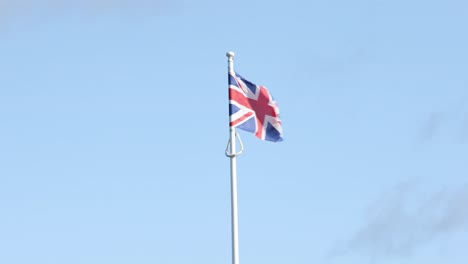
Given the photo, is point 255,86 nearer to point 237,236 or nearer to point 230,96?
point 230,96

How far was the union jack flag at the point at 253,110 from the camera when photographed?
2527 inches

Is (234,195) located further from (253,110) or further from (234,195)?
(253,110)

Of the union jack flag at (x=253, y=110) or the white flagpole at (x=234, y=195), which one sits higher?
the union jack flag at (x=253, y=110)

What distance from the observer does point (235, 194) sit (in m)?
63.6

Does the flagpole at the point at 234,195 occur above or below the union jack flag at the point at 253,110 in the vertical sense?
below

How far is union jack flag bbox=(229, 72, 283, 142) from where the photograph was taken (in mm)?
64188

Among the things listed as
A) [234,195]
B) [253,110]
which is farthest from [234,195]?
[253,110]

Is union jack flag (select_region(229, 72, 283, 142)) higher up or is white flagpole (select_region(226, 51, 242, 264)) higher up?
union jack flag (select_region(229, 72, 283, 142))

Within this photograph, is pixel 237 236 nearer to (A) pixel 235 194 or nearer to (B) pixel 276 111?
(A) pixel 235 194

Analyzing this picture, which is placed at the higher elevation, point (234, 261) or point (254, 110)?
point (254, 110)

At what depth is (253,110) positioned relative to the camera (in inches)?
2569

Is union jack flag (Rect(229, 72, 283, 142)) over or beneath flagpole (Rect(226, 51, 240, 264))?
over

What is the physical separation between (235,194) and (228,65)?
4.94m

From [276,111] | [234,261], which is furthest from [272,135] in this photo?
[234,261]
